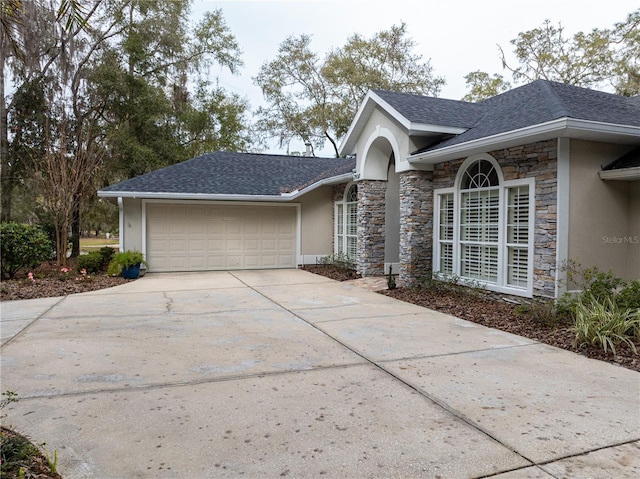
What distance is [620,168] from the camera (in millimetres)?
6730

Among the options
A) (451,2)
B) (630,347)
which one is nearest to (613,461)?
(630,347)

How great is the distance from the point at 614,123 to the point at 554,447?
562 centimetres

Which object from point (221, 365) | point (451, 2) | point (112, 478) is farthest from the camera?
point (451, 2)

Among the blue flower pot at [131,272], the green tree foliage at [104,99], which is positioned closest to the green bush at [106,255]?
the green tree foliage at [104,99]

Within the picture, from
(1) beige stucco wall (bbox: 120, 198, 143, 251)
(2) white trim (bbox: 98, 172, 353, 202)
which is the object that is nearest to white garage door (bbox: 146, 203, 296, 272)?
(1) beige stucco wall (bbox: 120, 198, 143, 251)

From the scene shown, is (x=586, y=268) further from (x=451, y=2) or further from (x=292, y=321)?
(x=451, y=2)

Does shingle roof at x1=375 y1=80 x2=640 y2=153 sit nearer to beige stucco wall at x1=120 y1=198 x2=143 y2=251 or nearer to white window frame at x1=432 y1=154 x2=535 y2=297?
white window frame at x1=432 y1=154 x2=535 y2=297

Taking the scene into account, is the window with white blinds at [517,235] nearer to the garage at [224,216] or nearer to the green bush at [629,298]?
the green bush at [629,298]

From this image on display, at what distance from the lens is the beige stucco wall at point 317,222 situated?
47.6 ft

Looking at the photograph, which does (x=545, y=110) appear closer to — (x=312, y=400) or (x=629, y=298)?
(x=629, y=298)

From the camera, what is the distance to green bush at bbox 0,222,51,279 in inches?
416

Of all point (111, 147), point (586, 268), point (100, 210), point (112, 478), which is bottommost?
point (112, 478)

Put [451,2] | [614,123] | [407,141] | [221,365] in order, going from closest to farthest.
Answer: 1. [221,365]
2. [614,123]
3. [407,141]
4. [451,2]

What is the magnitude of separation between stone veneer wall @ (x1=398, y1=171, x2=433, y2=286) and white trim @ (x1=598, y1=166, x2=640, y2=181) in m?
3.39
